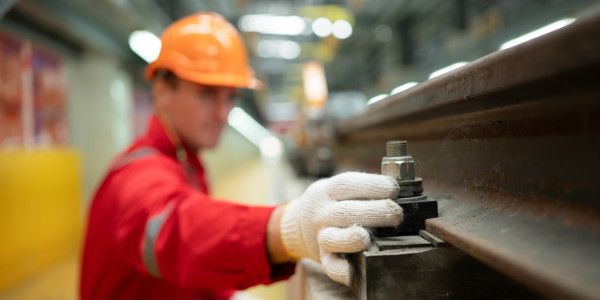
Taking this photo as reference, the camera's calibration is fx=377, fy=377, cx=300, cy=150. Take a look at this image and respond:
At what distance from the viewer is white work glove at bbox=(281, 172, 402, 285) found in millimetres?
865

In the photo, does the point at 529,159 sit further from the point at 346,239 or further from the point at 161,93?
the point at 161,93

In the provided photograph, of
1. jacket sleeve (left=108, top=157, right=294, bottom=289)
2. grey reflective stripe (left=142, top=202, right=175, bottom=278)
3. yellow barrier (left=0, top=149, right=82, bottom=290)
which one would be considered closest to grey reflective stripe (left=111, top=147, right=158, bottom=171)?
jacket sleeve (left=108, top=157, right=294, bottom=289)

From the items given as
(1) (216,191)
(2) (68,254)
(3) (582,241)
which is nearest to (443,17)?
(1) (216,191)

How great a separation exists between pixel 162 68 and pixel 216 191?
7.68 meters

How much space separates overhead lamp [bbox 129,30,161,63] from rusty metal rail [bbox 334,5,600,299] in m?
4.80

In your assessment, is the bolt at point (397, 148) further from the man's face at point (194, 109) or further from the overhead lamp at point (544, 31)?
the man's face at point (194, 109)

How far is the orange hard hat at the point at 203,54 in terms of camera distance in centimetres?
229

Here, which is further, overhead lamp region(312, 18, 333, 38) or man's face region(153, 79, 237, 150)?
overhead lamp region(312, 18, 333, 38)

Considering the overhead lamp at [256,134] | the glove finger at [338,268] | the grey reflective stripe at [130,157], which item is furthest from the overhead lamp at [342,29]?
the overhead lamp at [256,134]

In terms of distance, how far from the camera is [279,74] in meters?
17.3

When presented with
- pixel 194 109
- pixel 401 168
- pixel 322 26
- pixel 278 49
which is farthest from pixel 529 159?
pixel 278 49

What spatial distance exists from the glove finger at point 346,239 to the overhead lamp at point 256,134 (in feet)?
56.9

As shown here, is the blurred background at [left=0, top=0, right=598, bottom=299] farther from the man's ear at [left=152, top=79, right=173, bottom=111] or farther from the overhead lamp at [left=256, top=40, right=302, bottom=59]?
the overhead lamp at [left=256, top=40, right=302, bottom=59]

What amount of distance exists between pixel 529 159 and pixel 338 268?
1.55 ft
